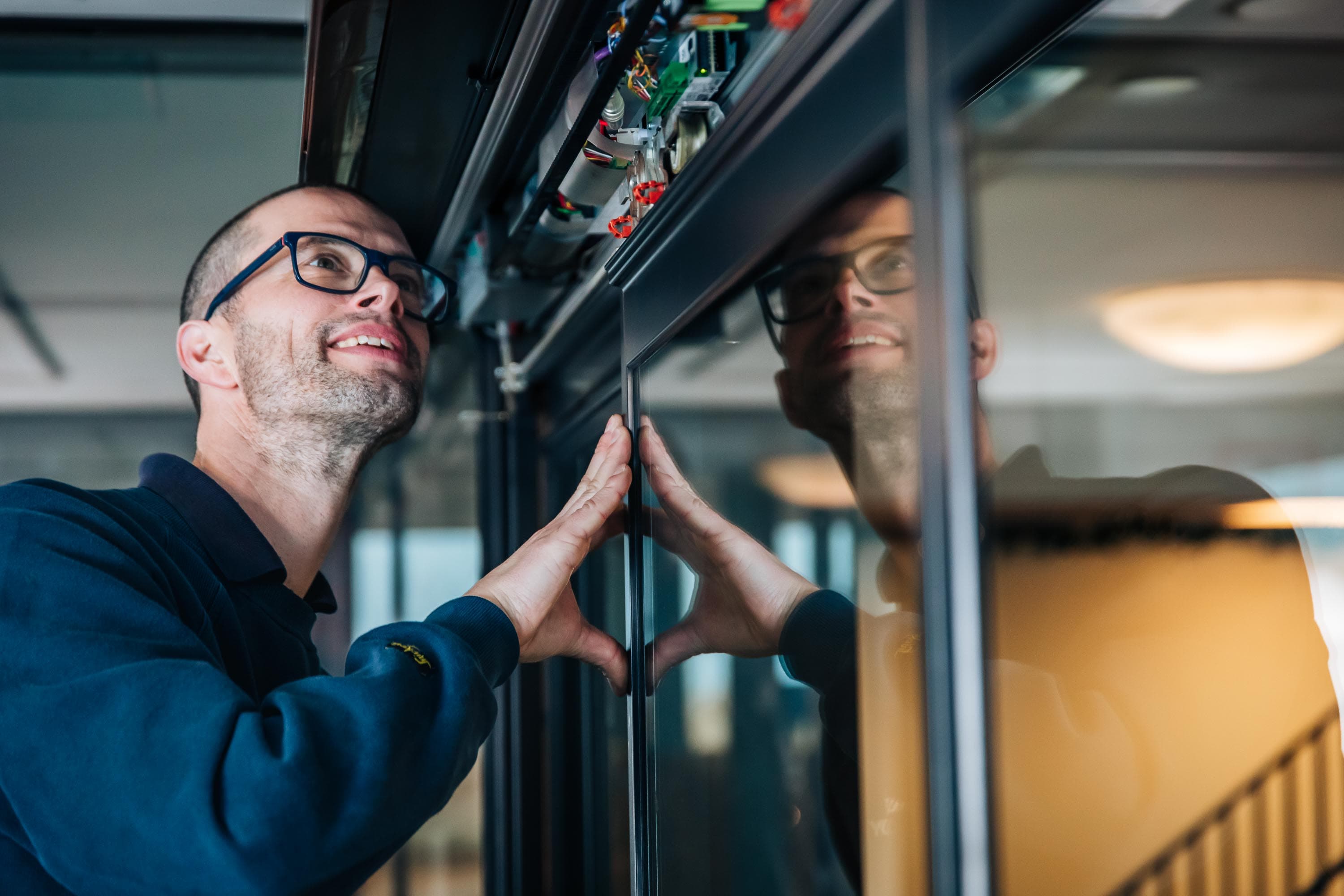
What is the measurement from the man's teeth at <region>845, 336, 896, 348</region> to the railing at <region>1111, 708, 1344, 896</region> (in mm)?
310

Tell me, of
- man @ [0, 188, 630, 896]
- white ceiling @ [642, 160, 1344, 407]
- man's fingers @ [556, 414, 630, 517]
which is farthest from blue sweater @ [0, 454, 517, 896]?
white ceiling @ [642, 160, 1344, 407]

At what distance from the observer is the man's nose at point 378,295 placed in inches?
58.8

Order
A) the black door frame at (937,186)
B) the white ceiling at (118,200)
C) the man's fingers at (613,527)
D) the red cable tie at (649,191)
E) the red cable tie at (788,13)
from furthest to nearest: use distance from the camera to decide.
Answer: the white ceiling at (118,200) < the man's fingers at (613,527) < the red cable tie at (649,191) < the red cable tie at (788,13) < the black door frame at (937,186)

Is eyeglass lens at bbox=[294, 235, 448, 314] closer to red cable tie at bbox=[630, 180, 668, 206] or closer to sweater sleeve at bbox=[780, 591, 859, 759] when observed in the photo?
red cable tie at bbox=[630, 180, 668, 206]

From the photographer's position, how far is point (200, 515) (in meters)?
1.34

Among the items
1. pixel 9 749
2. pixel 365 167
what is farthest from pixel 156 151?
pixel 9 749

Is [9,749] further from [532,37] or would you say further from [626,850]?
[626,850]

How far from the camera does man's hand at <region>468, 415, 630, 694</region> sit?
1.28 m

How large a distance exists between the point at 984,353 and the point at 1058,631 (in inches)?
6.1

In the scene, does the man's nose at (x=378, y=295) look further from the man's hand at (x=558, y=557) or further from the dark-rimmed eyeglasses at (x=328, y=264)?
the man's hand at (x=558, y=557)

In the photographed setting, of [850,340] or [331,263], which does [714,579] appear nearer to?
[850,340]

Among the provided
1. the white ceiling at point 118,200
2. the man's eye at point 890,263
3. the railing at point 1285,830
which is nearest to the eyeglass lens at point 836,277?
the man's eye at point 890,263

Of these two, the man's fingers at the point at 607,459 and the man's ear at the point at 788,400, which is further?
the man's fingers at the point at 607,459

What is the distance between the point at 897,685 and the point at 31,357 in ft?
7.42
